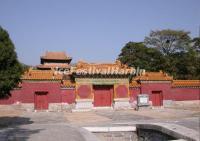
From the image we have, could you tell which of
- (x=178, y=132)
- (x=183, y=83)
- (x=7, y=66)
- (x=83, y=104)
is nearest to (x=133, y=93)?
(x=83, y=104)

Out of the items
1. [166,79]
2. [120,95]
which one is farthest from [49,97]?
[166,79]

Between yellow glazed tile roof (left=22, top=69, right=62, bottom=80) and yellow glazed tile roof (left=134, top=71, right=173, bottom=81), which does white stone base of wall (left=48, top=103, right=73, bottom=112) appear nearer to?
yellow glazed tile roof (left=22, top=69, right=62, bottom=80)

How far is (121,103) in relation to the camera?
1105 inches

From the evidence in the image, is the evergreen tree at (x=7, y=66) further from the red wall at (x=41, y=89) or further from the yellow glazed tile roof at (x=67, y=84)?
the yellow glazed tile roof at (x=67, y=84)

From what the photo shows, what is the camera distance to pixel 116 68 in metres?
28.2

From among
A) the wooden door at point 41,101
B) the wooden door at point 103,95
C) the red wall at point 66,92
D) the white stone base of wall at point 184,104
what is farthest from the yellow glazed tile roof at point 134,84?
the wooden door at point 41,101

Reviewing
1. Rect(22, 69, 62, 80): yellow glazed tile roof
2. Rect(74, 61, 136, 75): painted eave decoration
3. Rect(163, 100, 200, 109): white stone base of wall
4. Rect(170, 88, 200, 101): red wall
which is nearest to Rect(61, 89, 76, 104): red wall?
Rect(22, 69, 62, 80): yellow glazed tile roof

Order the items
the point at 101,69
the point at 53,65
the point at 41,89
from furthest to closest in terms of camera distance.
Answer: the point at 53,65
the point at 101,69
the point at 41,89

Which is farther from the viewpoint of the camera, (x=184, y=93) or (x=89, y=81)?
(x=184, y=93)

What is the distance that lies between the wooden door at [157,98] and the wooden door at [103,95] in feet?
12.6

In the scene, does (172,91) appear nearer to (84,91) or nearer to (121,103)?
(121,103)

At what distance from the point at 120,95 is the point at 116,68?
7.65 feet

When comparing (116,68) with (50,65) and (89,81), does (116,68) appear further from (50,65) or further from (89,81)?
(50,65)

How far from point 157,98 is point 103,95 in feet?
16.3
